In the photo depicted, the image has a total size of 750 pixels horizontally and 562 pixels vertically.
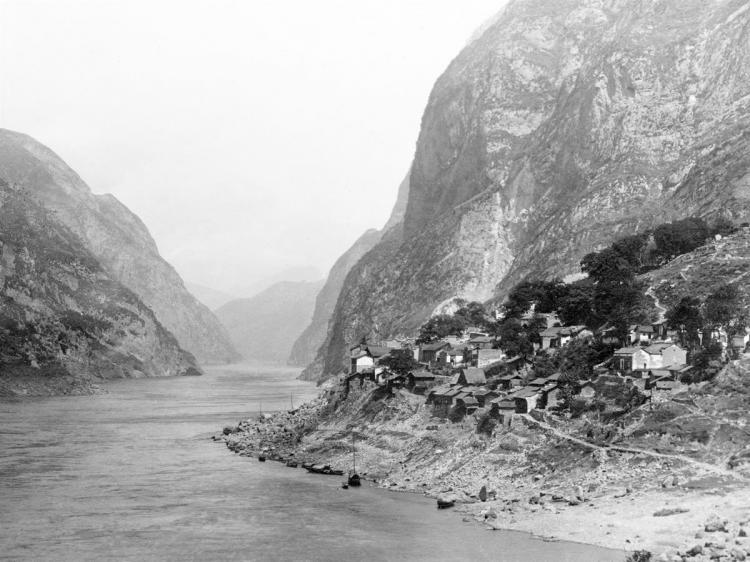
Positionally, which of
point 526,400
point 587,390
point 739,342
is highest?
point 739,342

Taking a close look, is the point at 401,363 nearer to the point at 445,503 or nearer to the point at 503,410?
the point at 503,410

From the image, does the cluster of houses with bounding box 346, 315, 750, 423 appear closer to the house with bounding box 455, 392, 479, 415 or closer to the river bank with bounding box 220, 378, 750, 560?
the house with bounding box 455, 392, 479, 415

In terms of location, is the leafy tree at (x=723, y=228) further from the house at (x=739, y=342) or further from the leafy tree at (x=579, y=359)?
the house at (x=739, y=342)

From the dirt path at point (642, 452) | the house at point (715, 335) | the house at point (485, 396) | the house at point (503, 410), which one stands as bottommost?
the dirt path at point (642, 452)

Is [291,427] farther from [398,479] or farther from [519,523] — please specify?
[519,523]

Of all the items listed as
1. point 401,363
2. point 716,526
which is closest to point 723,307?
point 716,526

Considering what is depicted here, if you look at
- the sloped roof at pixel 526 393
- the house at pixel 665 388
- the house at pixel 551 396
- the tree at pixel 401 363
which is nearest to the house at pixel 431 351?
the tree at pixel 401 363

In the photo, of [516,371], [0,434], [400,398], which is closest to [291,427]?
[400,398]

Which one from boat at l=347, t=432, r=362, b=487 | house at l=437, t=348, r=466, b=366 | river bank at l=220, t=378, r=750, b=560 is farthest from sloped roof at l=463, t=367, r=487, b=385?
house at l=437, t=348, r=466, b=366
